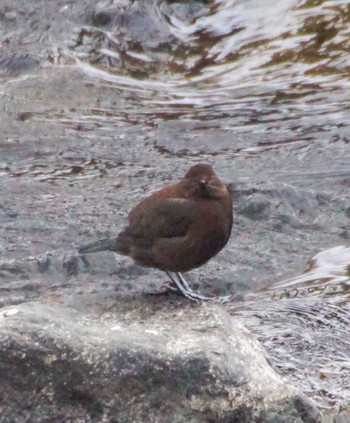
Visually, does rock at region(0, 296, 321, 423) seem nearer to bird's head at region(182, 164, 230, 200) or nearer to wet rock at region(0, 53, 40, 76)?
bird's head at region(182, 164, 230, 200)

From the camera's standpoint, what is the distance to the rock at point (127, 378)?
4.27 metres

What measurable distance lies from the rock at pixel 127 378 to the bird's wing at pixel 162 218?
2.68 ft

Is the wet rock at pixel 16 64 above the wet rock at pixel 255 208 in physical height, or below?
above

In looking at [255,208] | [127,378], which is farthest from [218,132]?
[127,378]

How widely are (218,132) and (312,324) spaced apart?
2.73 metres

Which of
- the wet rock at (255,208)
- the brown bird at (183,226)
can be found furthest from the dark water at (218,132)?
the brown bird at (183,226)

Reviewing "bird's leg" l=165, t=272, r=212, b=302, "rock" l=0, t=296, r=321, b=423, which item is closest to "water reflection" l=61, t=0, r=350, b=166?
"bird's leg" l=165, t=272, r=212, b=302

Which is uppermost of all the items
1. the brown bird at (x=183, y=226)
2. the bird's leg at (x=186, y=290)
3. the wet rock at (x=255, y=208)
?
the brown bird at (x=183, y=226)

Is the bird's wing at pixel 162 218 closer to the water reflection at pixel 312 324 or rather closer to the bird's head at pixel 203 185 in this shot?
the bird's head at pixel 203 185

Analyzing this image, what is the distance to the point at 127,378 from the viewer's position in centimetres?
430

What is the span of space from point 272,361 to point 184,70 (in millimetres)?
4322

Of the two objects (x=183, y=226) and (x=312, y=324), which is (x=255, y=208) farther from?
(x=183, y=226)

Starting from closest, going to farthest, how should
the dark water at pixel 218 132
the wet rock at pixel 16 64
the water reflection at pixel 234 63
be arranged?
the dark water at pixel 218 132
the water reflection at pixel 234 63
the wet rock at pixel 16 64

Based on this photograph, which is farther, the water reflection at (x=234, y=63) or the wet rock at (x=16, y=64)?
the wet rock at (x=16, y=64)
